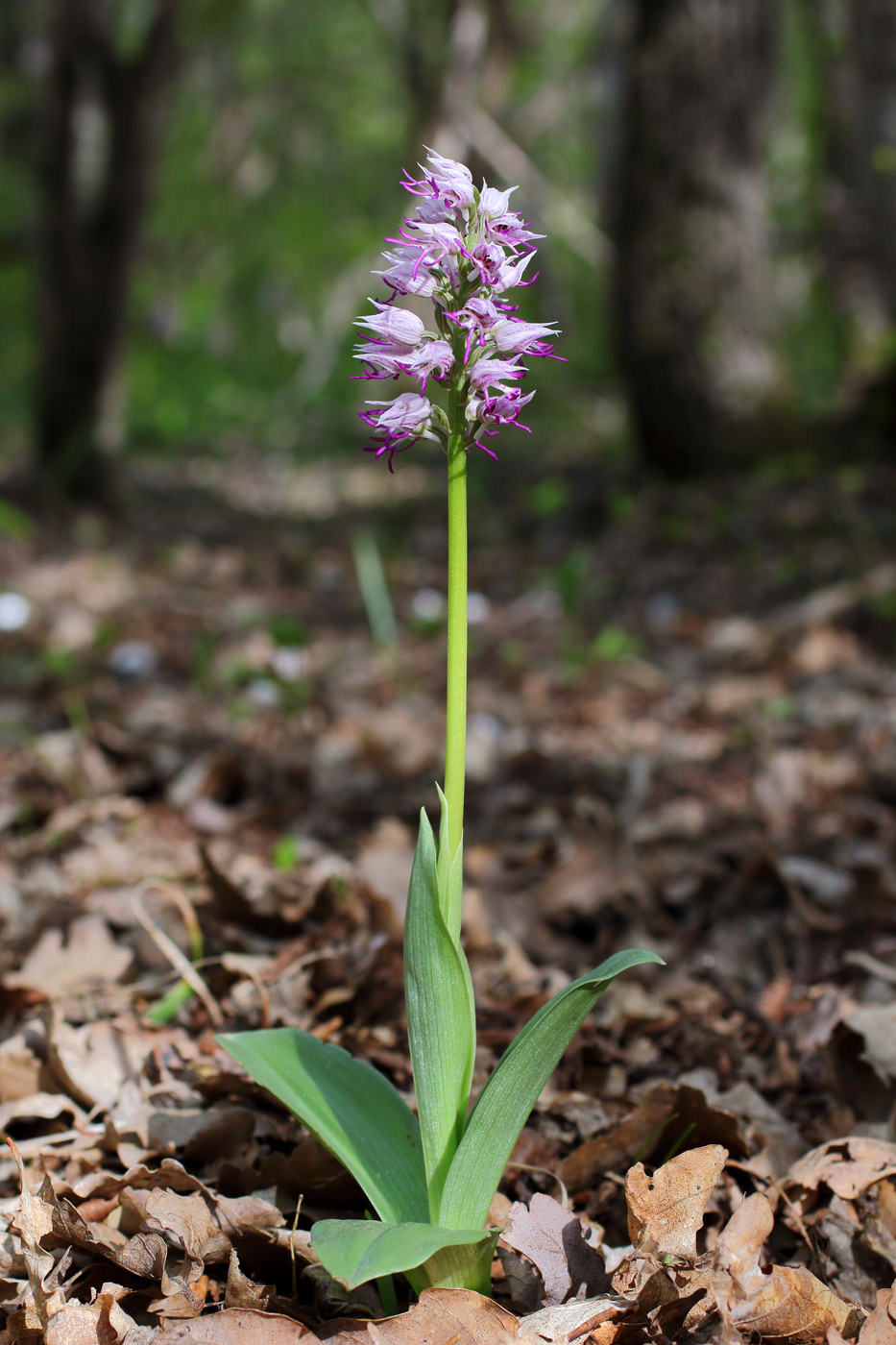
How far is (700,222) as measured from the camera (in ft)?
18.9

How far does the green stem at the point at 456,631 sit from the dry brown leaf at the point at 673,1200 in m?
0.44

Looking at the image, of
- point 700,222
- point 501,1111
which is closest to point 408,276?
point 501,1111

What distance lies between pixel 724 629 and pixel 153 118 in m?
5.33

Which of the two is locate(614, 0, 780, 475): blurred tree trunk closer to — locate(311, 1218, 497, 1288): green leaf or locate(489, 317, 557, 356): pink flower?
locate(489, 317, 557, 356): pink flower

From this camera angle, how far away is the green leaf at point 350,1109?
3.71 ft

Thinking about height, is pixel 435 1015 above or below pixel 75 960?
above

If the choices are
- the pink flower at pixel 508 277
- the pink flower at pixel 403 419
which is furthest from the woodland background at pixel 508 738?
the pink flower at pixel 508 277

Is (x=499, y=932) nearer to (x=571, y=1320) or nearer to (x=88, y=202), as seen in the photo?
(x=571, y=1320)

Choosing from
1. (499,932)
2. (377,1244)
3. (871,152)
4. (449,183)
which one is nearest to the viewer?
(377,1244)

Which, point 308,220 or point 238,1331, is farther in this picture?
point 308,220

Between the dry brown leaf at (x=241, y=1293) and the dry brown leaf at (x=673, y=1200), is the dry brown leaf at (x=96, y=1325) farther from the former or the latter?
the dry brown leaf at (x=673, y=1200)

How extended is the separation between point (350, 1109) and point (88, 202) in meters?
7.03

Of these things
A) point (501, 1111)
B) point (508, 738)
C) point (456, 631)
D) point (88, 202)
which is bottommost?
point (501, 1111)

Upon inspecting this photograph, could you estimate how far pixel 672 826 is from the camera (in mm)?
2510
